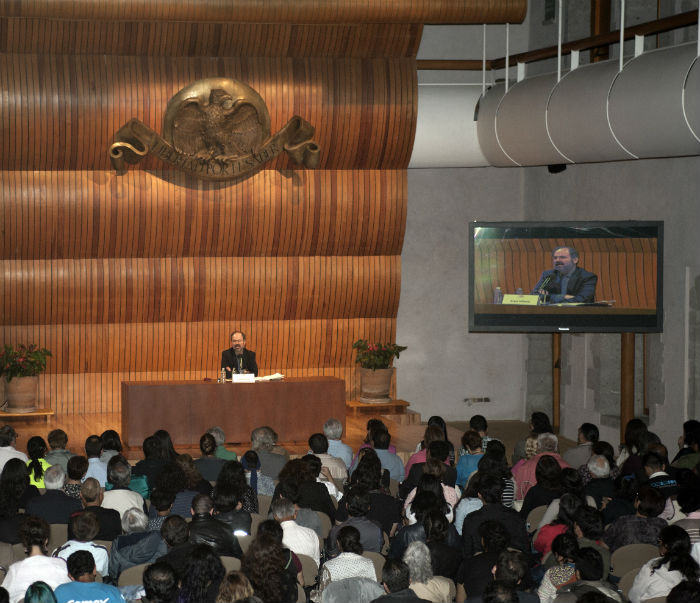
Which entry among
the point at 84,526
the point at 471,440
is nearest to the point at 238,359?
the point at 471,440

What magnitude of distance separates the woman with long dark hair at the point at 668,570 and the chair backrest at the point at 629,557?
1.60 feet

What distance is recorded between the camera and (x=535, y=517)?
784 centimetres

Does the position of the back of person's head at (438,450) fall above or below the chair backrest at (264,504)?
above

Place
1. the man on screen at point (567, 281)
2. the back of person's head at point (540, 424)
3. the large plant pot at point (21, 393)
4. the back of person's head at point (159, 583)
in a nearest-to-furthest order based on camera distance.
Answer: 1. the back of person's head at point (159, 583)
2. the back of person's head at point (540, 424)
3. the man on screen at point (567, 281)
4. the large plant pot at point (21, 393)

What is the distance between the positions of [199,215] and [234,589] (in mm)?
9049

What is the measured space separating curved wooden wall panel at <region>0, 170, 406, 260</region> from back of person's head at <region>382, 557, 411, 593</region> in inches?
348

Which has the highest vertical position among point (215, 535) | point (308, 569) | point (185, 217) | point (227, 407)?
point (185, 217)

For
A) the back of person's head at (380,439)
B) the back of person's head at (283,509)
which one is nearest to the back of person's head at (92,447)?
the back of person's head at (380,439)

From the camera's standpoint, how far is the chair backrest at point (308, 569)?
6785 mm

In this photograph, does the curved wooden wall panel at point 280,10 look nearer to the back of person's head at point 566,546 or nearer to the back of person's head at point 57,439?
the back of person's head at point 57,439

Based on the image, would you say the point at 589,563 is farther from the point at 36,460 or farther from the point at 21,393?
the point at 21,393

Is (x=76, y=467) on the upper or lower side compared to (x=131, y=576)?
upper

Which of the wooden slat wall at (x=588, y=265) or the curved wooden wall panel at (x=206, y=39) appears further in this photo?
the curved wooden wall panel at (x=206, y=39)

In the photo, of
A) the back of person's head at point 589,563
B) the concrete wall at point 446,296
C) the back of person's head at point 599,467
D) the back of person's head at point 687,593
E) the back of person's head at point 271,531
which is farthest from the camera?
the concrete wall at point 446,296
